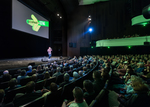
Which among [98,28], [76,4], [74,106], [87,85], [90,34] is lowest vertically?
[74,106]

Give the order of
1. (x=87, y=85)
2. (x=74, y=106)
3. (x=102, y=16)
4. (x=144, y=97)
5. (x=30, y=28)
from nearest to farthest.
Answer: (x=74, y=106)
(x=144, y=97)
(x=87, y=85)
(x=30, y=28)
(x=102, y=16)

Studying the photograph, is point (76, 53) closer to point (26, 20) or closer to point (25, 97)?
point (26, 20)

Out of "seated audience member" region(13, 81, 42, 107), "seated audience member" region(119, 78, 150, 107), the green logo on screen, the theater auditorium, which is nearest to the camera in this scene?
"seated audience member" region(119, 78, 150, 107)

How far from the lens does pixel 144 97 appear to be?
1.27 meters

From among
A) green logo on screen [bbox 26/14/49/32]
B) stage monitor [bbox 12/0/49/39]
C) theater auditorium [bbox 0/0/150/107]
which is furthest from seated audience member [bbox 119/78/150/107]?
green logo on screen [bbox 26/14/49/32]

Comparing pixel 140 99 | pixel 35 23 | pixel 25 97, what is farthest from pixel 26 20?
pixel 140 99

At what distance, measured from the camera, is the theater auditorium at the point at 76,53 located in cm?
153

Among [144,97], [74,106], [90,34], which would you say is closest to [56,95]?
[74,106]

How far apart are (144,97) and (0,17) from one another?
8.50m

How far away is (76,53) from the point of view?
13883 millimetres

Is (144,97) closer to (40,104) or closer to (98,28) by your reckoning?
(40,104)

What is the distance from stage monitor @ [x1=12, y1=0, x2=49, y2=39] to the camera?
6.12 m

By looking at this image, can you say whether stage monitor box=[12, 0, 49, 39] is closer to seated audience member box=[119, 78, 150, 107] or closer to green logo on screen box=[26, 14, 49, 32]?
green logo on screen box=[26, 14, 49, 32]

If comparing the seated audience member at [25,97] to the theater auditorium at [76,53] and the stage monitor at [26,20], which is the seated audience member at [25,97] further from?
the stage monitor at [26,20]
